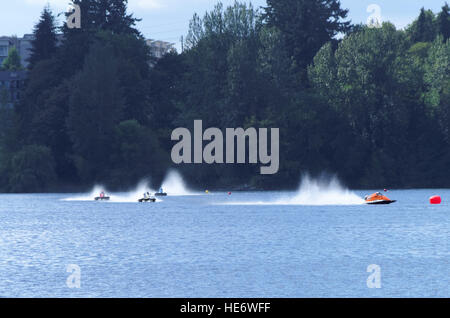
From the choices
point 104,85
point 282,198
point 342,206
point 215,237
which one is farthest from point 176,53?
point 215,237

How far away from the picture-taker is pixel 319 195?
135 meters

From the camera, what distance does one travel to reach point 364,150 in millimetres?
147375

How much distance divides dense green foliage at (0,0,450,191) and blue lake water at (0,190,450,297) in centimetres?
4414

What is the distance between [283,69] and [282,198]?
1171 inches

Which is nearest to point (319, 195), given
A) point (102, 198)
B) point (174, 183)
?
point (174, 183)

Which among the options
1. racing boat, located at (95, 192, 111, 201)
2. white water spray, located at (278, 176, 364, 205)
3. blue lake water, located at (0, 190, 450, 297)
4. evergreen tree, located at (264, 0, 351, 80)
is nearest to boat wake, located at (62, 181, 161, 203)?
racing boat, located at (95, 192, 111, 201)

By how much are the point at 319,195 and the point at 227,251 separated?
78.7 meters

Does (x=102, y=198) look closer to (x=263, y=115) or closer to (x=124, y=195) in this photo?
(x=124, y=195)

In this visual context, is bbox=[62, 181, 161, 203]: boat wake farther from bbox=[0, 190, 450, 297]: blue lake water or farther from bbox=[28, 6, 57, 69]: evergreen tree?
bbox=[28, 6, 57, 69]: evergreen tree

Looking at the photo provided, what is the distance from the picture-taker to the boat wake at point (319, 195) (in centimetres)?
11768

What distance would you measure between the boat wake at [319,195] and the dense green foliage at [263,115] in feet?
6.99

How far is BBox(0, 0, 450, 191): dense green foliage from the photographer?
146625 mm
